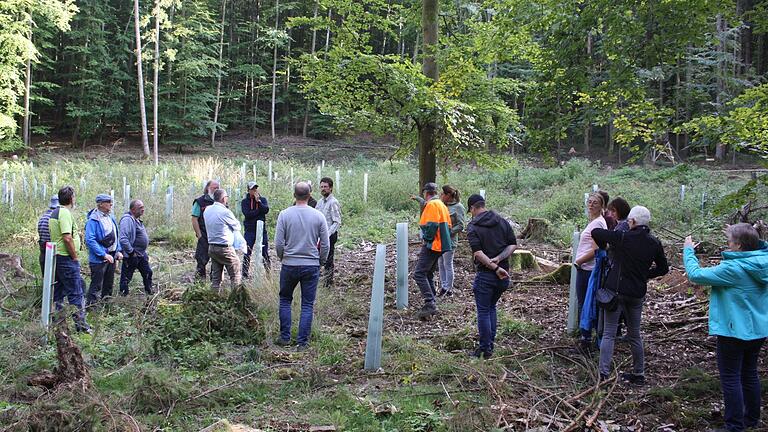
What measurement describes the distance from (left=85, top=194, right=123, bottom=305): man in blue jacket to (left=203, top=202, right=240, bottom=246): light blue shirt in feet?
4.17

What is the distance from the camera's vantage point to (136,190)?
18641 millimetres

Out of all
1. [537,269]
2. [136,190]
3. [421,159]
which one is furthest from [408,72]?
[136,190]

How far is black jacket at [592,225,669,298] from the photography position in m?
5.12

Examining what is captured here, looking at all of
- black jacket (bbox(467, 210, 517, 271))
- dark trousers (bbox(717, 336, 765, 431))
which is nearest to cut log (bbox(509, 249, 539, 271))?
black jacket (bbox(467, 210, 517, 271))

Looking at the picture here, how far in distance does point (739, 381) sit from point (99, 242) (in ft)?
24.2

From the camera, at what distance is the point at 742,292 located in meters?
4.24

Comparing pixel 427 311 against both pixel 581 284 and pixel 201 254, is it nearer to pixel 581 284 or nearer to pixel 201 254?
pixel 581 284

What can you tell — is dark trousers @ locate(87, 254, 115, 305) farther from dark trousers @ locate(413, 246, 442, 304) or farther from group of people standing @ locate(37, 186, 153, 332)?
dark trousers @ locate(413, 246, 442, 304)

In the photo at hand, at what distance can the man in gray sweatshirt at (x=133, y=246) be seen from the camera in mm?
8383

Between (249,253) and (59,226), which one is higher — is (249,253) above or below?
below

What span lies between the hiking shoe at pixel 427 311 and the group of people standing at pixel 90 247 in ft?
13.6

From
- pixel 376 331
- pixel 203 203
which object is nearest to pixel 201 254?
Result: pixel 203 203

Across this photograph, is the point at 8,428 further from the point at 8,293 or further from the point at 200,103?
the point at 200,103

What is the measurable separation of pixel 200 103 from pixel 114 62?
7573mm
